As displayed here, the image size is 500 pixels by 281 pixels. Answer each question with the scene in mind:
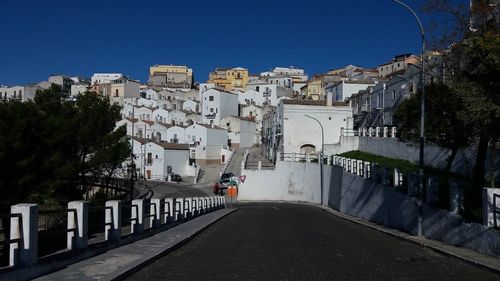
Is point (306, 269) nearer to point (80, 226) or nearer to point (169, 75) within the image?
point (80, 226)

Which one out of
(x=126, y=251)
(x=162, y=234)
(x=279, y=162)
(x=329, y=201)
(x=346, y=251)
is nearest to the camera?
(x=126, y=251)

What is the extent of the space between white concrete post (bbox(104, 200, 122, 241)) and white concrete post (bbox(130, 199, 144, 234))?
196 cm

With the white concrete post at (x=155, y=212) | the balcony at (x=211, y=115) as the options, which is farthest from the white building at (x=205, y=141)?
the white concrete post at (x=155, y=212)

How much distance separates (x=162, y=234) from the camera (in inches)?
734

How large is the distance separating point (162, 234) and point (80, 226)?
6.88 m

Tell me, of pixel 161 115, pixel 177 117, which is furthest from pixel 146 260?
pixel 177 117

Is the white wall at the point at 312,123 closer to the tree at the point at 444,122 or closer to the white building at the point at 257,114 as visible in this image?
the white building at the point at 257,114

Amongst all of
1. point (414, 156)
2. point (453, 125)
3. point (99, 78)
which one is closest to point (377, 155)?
point (414, 156)

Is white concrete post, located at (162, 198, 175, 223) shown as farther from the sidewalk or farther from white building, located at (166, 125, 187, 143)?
white building, located at (166, 125, 187, 143)

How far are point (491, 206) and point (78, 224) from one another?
32.8 ft

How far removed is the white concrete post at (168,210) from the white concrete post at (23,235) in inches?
472

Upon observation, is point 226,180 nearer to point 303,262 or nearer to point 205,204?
point 205,204

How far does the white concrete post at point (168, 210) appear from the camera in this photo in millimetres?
21797

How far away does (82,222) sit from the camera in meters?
11.9
